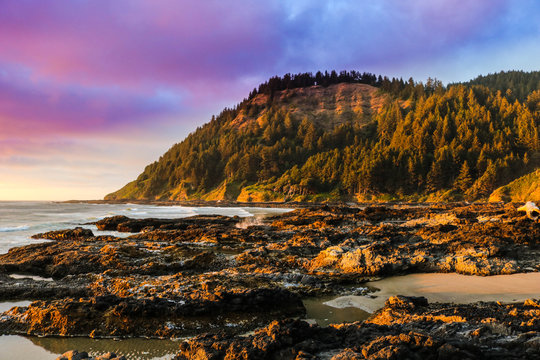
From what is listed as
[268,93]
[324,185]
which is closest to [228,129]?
[268,93]

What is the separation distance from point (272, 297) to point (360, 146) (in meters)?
111

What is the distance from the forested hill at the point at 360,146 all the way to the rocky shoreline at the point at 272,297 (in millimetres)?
68222

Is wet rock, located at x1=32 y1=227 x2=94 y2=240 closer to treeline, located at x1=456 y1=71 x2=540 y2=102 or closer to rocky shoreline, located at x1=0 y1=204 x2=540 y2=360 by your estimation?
rocky shoreline, located at x1=0 y1=204 x2=540 y2=360

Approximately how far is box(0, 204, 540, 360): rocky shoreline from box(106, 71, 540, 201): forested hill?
6822 centimetres

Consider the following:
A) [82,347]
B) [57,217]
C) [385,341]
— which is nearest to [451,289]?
[385,341]

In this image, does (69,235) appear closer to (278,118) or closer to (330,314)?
(330,314)

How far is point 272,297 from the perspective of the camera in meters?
7.66

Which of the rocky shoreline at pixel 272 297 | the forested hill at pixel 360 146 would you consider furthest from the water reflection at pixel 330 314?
the forested hill at pixel 360 146

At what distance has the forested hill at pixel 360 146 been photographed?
80438 mm

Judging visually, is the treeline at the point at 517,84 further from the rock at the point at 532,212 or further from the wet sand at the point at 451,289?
the wet sand at the point at 451,289

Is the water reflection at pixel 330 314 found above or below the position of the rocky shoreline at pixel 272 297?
below

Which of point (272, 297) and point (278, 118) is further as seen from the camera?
point (278, 118)

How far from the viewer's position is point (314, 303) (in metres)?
8.41

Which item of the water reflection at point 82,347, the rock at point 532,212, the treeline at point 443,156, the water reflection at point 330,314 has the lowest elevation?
the water reflection at point 330,314
